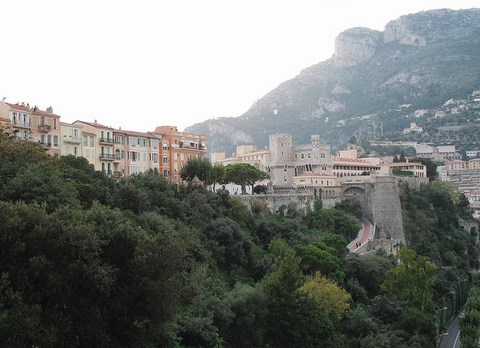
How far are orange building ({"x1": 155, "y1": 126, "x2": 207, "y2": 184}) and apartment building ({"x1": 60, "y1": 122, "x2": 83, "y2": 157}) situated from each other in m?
12.1

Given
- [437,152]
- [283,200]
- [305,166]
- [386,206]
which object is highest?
[437,152]

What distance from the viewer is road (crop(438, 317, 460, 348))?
5206 centimetres

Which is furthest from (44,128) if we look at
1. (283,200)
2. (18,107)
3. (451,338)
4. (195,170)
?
(451,338)

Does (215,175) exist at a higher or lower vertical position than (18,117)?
lower

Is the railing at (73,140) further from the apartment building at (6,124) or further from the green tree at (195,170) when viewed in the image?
the green tree at (195,170)

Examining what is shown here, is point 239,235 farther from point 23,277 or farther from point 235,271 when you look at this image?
point 23,277

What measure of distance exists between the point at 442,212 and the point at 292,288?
56788 millimetres

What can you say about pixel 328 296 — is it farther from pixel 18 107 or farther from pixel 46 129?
pixel 18 107

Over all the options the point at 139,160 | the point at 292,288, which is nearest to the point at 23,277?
the point at 292,288

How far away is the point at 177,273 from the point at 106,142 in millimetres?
32129

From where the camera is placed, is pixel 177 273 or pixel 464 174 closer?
pixel 177 273

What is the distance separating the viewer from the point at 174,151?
211ft

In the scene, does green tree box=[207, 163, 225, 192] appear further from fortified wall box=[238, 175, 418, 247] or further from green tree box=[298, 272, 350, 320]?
green tree box=[298, 272, 350, 320]

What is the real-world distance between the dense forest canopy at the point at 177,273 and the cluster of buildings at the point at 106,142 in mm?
5272
